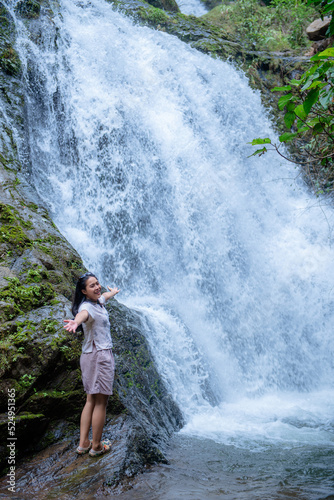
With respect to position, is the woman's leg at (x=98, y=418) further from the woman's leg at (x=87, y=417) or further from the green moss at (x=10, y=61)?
the green moss at (x=10, y=61)

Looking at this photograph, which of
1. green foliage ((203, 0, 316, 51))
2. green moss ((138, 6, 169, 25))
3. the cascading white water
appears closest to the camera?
the cascading white water

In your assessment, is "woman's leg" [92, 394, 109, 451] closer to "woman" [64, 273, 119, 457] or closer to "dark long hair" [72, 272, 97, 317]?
"woman" [64, 273, 119, 457]

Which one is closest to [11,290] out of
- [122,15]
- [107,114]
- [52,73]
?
[107,114]

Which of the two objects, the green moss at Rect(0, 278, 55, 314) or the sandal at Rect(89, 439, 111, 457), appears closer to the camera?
the sandal at Rect(89, 439, 111, 457)

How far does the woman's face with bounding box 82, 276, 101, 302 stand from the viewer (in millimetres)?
3213

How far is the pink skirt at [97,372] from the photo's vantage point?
3086 millimetres

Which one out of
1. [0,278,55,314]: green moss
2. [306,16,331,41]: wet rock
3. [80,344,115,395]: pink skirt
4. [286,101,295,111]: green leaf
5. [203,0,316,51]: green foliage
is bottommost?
[80,344,115,395]: pink skirt

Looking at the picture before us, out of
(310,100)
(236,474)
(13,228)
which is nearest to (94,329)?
(236,474)

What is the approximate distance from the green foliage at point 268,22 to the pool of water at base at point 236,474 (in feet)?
47.7

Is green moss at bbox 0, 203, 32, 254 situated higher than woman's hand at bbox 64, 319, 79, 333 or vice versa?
green moss at bbox 0, 203, 32, 254

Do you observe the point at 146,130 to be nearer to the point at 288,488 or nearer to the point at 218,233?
the point at 218,233

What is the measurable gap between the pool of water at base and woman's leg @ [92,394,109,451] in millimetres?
438

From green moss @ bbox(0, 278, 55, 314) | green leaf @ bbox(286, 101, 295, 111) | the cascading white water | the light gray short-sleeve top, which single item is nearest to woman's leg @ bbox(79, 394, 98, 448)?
the light gray short-sleeve top

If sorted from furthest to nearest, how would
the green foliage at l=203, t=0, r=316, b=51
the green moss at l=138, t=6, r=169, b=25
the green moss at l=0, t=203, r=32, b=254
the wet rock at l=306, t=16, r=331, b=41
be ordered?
the green foliage at l=203, t=0, r=316, b=51, the green moss at l=138, t=6, r=169, b=25, the wet rock at l=306, t=16, r=331, b=41, the green moss at l=0, t=203, r=32, b=254
